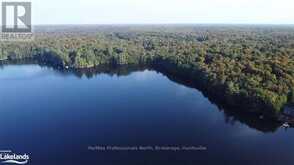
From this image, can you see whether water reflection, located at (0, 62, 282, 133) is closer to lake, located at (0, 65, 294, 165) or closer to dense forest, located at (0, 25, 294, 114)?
lake, located at (0, 65, 294, 165)

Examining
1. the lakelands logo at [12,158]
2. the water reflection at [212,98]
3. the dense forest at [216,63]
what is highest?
the dense forest at [216,63]

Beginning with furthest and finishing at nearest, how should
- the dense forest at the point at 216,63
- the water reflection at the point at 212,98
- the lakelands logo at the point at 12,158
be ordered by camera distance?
the dense forest at the point at 216,63, the water reflection at the point at 212,98, the lakelands logo at the point at 12,158

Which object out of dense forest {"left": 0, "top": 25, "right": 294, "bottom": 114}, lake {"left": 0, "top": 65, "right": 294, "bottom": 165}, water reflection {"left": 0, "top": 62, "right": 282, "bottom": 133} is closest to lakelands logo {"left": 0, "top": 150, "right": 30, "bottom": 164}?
lake {"left": 0, "top": 65, "right": 294, "bottom": 165}

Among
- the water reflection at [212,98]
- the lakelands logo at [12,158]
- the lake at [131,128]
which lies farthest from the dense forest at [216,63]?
the lakelands logo at [12,158]

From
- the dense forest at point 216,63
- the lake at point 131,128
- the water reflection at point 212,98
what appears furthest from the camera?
the dense forest at point 216,63

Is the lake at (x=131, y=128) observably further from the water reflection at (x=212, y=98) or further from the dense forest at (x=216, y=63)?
the dense forest at (x=216, y=63)

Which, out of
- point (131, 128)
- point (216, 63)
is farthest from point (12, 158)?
point (216, 63)

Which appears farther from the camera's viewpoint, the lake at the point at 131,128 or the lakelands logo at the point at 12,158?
the lake at the point at 131,128

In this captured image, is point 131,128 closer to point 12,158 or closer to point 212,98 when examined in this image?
point 12,158
